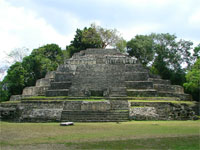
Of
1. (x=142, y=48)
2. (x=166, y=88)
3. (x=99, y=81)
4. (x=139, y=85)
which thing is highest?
(x=142, y=48)

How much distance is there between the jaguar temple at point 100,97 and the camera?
16.0 metres

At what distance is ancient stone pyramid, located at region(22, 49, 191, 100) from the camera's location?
20297 mm

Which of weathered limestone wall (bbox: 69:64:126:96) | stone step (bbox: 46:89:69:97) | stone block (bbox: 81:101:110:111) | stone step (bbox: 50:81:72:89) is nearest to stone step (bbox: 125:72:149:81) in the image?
weathered limestone wall (bbox: 69:64:126:96)

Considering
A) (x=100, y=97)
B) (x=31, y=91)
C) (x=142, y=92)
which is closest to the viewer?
(x=100, y=97)

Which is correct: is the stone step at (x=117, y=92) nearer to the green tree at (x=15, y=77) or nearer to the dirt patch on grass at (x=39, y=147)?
the dirt patch on grass at (x=39, y=147)

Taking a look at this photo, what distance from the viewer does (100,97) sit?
63.0 feet

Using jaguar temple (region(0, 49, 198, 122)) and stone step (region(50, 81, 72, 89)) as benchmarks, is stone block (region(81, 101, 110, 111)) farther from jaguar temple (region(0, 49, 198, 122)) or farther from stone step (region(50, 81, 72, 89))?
stone step (region(50, 81, 72, 89))

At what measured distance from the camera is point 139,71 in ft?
78.6

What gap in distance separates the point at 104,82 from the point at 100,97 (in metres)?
2.71

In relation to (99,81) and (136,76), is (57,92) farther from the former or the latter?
(136,76)

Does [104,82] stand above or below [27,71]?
below

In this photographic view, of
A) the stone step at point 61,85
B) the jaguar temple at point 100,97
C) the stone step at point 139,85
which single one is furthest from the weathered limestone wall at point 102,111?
the stone step at point 61,85

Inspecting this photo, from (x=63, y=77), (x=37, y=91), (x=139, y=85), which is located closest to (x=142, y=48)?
(x=139, y=85)

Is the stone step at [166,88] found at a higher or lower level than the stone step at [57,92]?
higher
